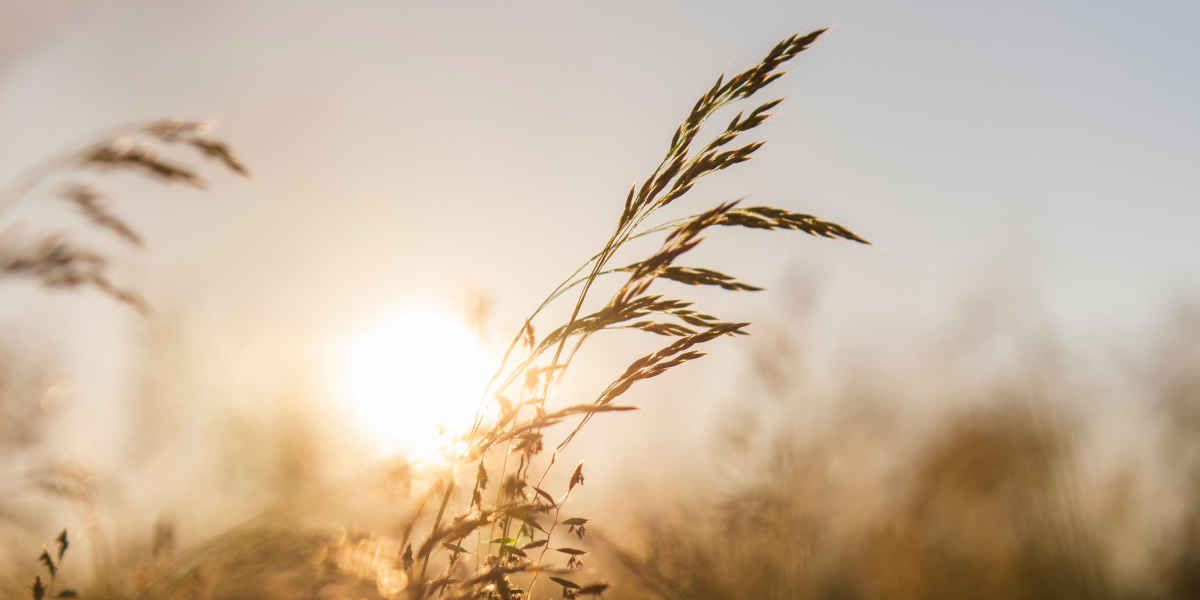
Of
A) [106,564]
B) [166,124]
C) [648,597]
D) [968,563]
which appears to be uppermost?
[166,124]

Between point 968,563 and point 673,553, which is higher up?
point 673,553

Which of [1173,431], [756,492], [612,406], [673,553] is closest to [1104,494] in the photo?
[1173,431]

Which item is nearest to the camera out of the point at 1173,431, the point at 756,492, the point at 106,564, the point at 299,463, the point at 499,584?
the point at 499,584

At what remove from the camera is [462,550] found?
55.6 inches

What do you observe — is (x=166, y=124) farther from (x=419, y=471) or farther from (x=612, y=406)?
(x=612, y=406)

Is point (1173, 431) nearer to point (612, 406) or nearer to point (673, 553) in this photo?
point (673, 553)

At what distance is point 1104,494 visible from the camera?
6.61 meters

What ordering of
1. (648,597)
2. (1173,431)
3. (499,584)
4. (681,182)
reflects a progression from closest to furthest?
(499,584), (681,182), (648,597), (1173,431)

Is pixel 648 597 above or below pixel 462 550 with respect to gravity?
below

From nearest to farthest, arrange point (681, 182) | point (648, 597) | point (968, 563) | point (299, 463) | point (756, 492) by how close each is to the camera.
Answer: point (681, 182) → point (648, 597) → point (756, 492) → point (299, 463) → point (968, 563)

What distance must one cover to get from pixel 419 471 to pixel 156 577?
50cm

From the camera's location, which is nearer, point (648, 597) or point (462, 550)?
point (462, 550)

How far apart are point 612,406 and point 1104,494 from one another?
282 inches

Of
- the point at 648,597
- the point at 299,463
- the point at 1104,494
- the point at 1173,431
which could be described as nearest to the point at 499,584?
the point at 648,597
